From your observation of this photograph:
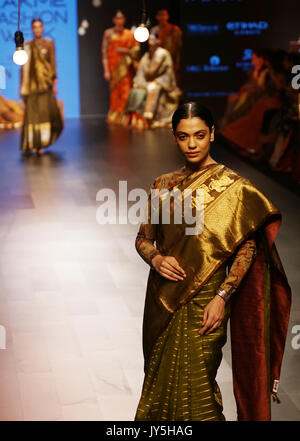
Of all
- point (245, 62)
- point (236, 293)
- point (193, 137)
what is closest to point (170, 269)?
point (236, 293)

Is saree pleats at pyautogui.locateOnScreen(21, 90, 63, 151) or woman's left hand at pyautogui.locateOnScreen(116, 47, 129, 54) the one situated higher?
woman's left hand at pyautogui.locateOnScreen(116, 47, 129, 54)

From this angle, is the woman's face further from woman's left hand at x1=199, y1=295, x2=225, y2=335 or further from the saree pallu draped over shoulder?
woman's left hand at x1=199, y1=295, x2=225, y2=335

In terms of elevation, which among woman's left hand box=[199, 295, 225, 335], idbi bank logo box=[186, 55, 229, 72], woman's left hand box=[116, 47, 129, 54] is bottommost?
idbi bank logo box=[186, 55, 229, 72]

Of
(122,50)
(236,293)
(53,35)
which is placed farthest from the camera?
(53,35)

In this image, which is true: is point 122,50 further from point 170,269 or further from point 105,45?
point 170,269

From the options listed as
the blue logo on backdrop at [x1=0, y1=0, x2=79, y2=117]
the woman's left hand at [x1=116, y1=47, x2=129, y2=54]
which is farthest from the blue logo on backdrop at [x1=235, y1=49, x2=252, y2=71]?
the blue logo on backdrop at [x1=0, y1=0, x2=79, y2=117]

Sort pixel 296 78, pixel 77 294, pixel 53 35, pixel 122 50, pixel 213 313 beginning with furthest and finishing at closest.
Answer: pixel 53 35 < pixel 122 50 < pixel 296 78 < pixel 77 294 < pixel 213 313

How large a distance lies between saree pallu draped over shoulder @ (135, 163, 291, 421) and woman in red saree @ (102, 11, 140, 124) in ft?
40.1

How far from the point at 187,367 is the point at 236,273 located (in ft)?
1.40

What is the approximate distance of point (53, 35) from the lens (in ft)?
54.6

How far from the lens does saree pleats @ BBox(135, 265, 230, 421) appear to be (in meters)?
3.32

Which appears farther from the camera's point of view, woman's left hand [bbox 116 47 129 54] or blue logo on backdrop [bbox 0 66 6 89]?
blue logo on backdrop [bbox 0 66 6 89]
